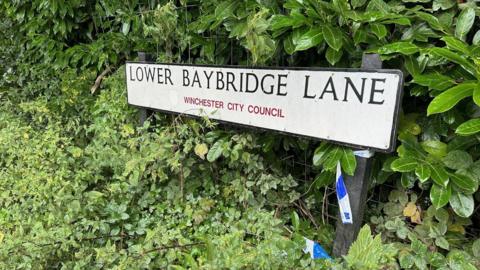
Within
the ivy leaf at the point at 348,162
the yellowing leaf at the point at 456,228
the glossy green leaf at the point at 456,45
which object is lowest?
the yellowing leaf at the point at 456,228

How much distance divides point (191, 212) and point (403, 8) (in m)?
1.22

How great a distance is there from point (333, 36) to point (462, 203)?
70 centimetres

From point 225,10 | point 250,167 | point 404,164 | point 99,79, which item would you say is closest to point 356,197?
point 404,164

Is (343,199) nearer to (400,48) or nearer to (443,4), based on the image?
(400,48)

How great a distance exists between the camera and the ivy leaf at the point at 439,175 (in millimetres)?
1204

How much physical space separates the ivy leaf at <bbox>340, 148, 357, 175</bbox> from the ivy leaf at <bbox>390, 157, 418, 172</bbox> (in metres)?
0.12

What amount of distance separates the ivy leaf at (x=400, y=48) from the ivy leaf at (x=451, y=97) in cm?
18

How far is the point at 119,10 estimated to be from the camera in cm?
249

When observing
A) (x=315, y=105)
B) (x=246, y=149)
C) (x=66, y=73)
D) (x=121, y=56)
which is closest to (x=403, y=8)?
(x=315, y=105)

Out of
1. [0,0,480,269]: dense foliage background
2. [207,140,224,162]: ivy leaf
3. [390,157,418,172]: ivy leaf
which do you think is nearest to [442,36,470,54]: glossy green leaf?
[0,0,480,269]: dense foliage background

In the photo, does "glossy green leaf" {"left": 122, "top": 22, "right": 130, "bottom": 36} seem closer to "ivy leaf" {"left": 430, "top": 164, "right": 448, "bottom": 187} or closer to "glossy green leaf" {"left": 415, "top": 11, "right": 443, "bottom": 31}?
"glossy green leaf" {"left": 415, "top": 11, "right": 443, "bottom": 31}

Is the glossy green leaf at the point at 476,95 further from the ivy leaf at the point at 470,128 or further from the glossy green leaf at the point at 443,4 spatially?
the glossy green leaf at the point at 443,4

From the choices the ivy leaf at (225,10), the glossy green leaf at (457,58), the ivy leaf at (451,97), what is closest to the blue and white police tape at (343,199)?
the ivy leaf at (451,97)

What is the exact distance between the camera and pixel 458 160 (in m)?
1.24
